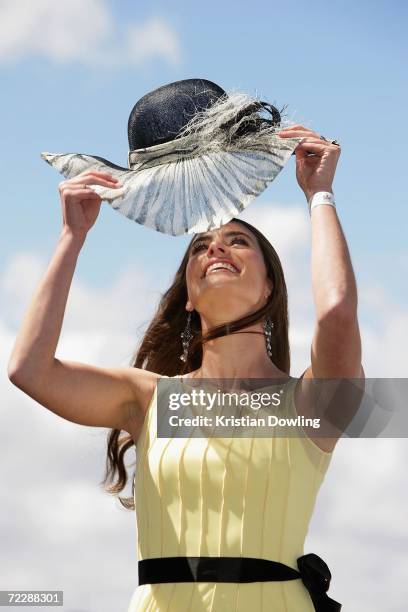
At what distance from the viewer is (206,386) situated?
5.04 meters

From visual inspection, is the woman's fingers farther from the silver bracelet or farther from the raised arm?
the silver bracelet

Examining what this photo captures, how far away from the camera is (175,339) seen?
5.54m

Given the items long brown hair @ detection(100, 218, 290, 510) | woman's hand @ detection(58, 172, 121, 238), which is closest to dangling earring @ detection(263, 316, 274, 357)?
long brown hair @ detection(100, 218, 290, 510)

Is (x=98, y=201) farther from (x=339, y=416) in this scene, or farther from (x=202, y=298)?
(x=339, y=416)

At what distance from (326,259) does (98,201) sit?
1095mm

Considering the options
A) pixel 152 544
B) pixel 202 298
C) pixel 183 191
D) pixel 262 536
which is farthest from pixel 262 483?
pixel 183 191

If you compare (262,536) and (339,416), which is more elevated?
(339,416)

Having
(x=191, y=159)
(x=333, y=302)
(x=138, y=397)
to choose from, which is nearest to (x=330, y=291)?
(x=333, y=302)

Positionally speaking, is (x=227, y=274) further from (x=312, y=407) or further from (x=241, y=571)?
(x=241, y=571)

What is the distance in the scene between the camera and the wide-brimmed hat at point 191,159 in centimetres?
460

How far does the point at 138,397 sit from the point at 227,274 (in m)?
0.69

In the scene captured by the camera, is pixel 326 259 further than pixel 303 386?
No
